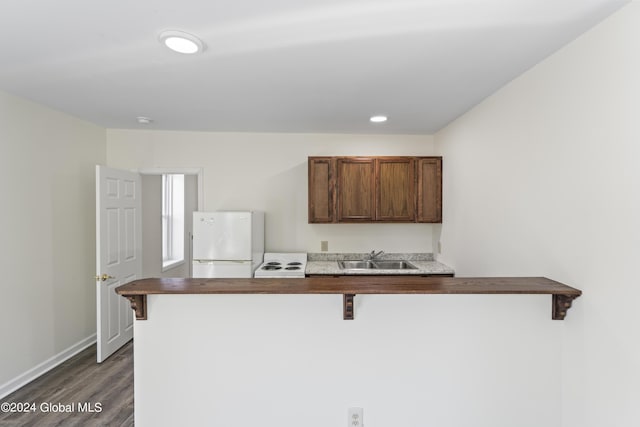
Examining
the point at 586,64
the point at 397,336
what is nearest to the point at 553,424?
the point at 397,336

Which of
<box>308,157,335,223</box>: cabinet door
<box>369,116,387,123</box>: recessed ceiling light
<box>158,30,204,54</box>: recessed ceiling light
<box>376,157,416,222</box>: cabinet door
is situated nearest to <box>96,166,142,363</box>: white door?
<box>158,30,204,54</box>: recessed ceiling light

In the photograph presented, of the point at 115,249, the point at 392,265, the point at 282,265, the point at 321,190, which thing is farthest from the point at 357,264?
the point at 115,249

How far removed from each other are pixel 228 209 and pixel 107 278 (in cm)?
137

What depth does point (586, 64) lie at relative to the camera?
1594mm

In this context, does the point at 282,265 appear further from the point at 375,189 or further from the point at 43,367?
the point at 43,367

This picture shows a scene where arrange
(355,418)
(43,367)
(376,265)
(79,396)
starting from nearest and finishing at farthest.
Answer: (355,418) < (79,396) < (43,367) < (376,265)

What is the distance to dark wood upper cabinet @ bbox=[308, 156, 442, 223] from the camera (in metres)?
3.51

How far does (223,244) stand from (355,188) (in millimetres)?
1518

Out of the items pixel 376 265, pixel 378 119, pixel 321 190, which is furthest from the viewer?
pixel 376 265

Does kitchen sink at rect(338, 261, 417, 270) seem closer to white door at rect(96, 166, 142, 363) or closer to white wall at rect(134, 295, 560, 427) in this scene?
white wall at rect(134, 295, 560, 427)

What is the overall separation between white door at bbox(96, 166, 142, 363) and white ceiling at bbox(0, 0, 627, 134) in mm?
765

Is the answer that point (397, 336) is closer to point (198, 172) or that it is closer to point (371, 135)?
point (371, 135)

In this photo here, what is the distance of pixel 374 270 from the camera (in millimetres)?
3256

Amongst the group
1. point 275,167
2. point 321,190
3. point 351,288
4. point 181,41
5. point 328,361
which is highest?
point 181,41
